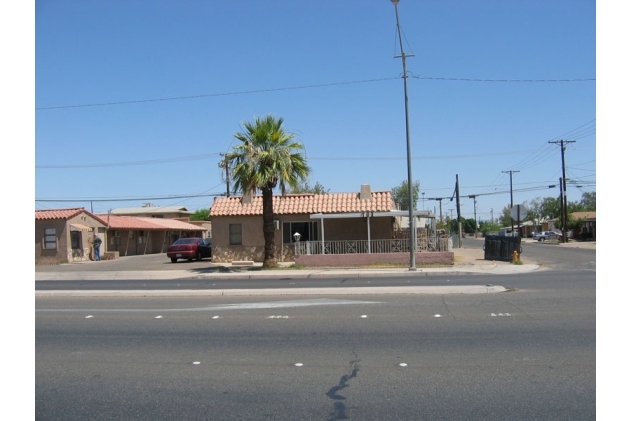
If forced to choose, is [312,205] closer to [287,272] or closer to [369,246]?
[369,246]

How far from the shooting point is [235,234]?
3403cm

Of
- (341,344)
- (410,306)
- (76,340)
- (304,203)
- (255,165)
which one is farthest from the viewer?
(304,203)

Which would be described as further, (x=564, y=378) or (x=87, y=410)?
(x=564, y=378)

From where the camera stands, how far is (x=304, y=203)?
33.2m

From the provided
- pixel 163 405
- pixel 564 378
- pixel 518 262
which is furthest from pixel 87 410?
pixel 518 262

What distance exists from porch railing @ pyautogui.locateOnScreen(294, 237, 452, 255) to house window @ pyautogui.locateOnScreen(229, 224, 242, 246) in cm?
488

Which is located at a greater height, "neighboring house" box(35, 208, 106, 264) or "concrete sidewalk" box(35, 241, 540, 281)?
"neighboring house" box(35, 208, 106, 264)

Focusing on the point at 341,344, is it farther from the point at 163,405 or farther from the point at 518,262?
the point at 518,262

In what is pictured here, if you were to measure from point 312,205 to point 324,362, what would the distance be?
24837mm

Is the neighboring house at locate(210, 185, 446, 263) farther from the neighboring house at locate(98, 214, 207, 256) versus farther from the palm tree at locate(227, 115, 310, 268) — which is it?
the neighboring house at locate(98, 214, 207, 256)

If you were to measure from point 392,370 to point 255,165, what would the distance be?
1988 cm

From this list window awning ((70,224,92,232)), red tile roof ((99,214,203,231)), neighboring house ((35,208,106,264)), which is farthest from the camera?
red tile roof ((99,214,203,231))

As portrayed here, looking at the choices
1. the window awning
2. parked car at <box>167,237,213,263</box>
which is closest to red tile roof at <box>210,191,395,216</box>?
parked car at <box>167,237,213,263</box>

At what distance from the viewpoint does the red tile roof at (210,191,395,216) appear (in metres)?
32.2
